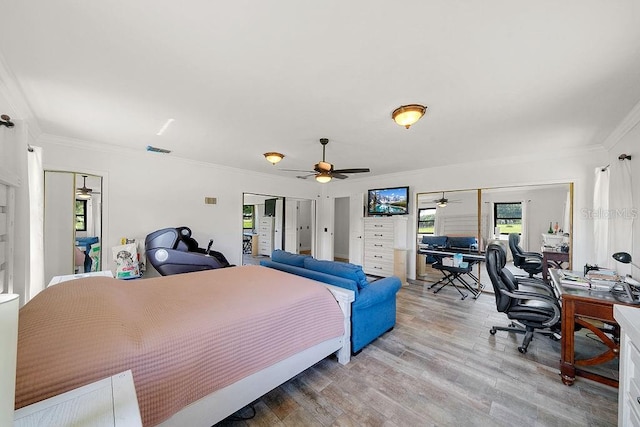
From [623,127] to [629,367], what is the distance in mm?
2905

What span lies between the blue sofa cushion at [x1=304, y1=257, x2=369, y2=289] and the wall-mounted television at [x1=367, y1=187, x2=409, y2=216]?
10.4 feet

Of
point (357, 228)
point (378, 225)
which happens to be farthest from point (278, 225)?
point (378, 225)

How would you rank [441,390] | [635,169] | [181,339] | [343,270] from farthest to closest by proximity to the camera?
[343,270]
[635,169]
[441,390]
[181,339]

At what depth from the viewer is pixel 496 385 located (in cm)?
199

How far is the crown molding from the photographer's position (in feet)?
7.58

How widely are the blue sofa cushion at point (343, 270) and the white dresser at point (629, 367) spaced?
65.0 inches

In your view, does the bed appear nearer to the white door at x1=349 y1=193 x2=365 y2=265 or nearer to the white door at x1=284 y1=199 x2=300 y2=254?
the white door at x1=349 y1=193 x2=365 y2=265

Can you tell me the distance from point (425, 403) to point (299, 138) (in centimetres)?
298

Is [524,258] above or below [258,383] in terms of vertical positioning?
above

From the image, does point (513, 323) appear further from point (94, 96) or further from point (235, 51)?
point (94, 96)

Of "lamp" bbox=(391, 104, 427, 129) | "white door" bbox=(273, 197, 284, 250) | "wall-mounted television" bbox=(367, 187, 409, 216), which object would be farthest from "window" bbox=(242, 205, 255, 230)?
"lamp" bbox=(391, 104, 427, 129)

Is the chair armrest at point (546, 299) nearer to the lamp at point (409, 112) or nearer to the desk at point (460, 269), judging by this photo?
the desk at point (460, 269)

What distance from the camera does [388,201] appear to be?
559cm

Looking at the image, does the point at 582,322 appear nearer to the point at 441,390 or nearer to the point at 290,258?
the point at 441,390
